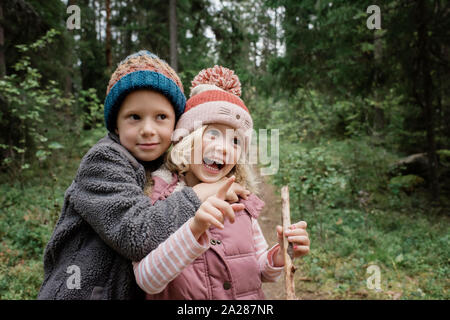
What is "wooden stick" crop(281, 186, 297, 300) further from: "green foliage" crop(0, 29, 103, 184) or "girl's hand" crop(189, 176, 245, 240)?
"green foliage" crop(0, 29, 103, 184)

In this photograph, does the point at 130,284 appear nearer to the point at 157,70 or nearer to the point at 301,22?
the point at 157,70

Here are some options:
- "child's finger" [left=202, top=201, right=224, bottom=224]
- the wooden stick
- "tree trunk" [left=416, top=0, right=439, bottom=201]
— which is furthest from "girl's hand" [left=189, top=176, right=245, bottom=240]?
"tree trunk" [left=416, top=0, right=439, bottom=201]

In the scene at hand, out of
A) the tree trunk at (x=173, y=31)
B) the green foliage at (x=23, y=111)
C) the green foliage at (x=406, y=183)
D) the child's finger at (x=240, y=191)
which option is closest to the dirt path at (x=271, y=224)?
the green foliage at (x=406, y=183)

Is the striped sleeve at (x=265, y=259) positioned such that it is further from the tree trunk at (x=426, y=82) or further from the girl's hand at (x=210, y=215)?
the tree trunk at (x=426, y=82)

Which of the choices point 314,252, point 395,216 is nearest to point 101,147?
point 314,252

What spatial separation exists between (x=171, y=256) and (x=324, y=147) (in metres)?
6.84

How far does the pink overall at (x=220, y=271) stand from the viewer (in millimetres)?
1455

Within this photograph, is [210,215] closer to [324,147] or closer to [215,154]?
[215,154]

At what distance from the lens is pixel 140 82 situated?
4.86 feet

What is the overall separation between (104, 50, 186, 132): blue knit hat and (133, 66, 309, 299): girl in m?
0.15

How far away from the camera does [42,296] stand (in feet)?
4.64

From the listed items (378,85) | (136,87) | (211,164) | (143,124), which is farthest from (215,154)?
(378,85)
